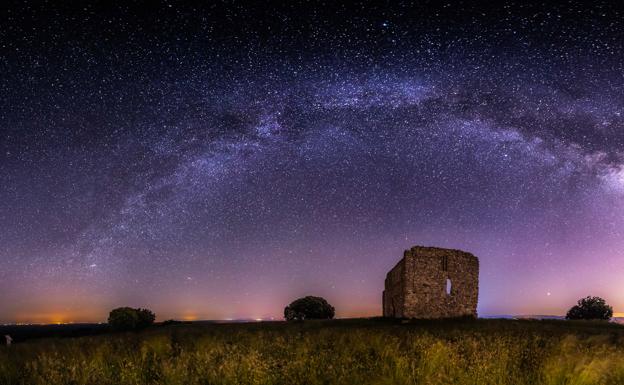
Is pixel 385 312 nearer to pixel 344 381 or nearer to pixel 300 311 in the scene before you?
pixel 300 311

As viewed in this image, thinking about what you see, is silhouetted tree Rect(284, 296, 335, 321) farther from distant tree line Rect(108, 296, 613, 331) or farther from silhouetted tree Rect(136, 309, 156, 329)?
silhouetted tree Rect(136, 309, 156, 329)

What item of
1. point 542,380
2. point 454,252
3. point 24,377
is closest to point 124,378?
point 24,377

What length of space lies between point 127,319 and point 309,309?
70.1 feet

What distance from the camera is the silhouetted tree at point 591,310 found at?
164 ft

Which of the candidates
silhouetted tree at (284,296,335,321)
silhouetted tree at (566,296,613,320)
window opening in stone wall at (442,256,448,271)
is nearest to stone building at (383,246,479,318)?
window opening in stone wall at (442,256,448,271)

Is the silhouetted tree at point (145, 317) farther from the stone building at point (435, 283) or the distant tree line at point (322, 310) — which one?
the stone building at point (435, 283)

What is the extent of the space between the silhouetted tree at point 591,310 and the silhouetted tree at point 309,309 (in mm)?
31583

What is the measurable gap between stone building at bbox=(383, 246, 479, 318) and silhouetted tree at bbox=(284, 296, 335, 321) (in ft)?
58.0

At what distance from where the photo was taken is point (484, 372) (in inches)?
182

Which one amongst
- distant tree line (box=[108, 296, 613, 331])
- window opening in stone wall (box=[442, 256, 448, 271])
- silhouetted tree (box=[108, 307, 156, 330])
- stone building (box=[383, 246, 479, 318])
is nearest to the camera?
stone building (box=[383, 246, 479, 318])

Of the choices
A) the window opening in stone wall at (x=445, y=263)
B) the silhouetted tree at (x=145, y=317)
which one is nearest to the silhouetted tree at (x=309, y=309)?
the silhouetted tree at (x=145, y=317)

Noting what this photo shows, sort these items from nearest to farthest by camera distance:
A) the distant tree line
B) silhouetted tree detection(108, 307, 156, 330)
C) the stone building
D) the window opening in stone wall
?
the stone building < the window opening in stone wall < silhouetted tree detection(108, 307, 156, 330) < the distant tree line

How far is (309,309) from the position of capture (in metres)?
51.4

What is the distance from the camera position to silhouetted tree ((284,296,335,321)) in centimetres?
5125
